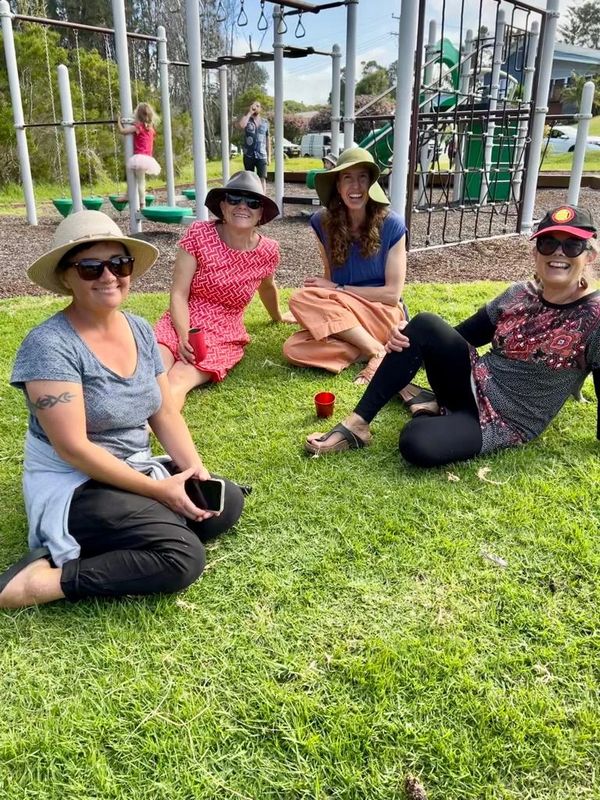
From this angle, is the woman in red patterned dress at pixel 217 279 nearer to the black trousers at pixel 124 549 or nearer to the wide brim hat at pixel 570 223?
the black trousers at pixel 124 549

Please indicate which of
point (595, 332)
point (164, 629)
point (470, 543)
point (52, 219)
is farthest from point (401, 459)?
point (52, 219)

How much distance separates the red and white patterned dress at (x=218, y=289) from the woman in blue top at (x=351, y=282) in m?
0.35

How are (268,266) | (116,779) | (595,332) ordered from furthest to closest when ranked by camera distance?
(268,266) < (595,332) < (116,779)

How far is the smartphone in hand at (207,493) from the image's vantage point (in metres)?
2.61

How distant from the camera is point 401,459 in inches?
134

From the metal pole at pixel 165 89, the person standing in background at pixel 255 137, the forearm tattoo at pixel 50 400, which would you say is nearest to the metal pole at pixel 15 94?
the metal pole at pixel 165 89

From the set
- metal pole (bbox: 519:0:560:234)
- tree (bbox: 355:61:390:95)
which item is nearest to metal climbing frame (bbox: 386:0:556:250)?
metal pole (bbox: 519:0:560:234)

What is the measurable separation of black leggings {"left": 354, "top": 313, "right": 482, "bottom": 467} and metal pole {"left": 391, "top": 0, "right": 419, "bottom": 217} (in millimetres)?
3804

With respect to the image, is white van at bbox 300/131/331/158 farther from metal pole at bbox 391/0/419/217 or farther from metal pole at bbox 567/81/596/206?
metal pole at bbox 391/0/419/217

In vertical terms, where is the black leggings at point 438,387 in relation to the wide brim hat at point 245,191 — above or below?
below

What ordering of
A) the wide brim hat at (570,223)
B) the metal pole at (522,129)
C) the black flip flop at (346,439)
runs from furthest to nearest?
the metal pole at (522,129), the black flip flop at (346,439), the wide brim hat at (570,223)

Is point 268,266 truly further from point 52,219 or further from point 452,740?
point 52,219

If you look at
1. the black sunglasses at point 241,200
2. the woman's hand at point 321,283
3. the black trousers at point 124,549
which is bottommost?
the black trousers at point 124,549

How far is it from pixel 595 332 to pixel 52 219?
11.0m
